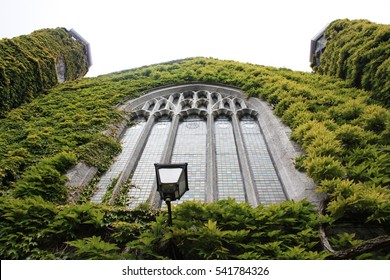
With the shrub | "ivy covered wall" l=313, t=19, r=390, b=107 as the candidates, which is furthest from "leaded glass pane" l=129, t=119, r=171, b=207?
"ivy covered wall" l=313, t=19, r=390, b=107

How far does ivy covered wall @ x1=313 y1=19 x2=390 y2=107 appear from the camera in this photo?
32.5ft

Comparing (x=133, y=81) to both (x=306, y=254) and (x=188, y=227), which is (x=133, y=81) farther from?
(x=306, y=254)

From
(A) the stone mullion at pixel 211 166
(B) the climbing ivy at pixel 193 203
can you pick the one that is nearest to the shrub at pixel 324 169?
(B) the climbing ivy at pixel 193 203

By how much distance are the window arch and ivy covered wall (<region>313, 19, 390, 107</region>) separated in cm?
435

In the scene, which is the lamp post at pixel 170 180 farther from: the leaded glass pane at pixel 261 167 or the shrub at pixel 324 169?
the leaded glass pane at pixel 261 167

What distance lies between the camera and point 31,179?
669cm

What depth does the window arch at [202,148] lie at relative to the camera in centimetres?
773

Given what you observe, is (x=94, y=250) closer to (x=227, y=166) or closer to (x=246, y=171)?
(x=246, y=171)

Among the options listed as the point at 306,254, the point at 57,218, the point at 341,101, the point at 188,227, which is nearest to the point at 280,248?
the point at 306,254

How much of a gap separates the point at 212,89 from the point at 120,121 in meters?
5.77

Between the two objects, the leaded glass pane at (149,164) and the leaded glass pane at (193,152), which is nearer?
the leaded glass pane at (149,164)

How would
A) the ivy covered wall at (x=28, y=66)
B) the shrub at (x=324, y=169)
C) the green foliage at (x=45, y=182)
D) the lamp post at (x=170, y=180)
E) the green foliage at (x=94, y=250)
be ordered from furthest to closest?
the ivy covered wall at (x=28, y=66) → the green foliage at (x=45, y=182) → the shrub at (x=324, y=169) → the green foliage at (x=94, y=250) → the lamp post at (x=170, y=180)

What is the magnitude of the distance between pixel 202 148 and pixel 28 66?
390 inches

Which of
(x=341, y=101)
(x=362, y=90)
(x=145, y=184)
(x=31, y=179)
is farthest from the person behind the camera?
(x=362, y=90)
